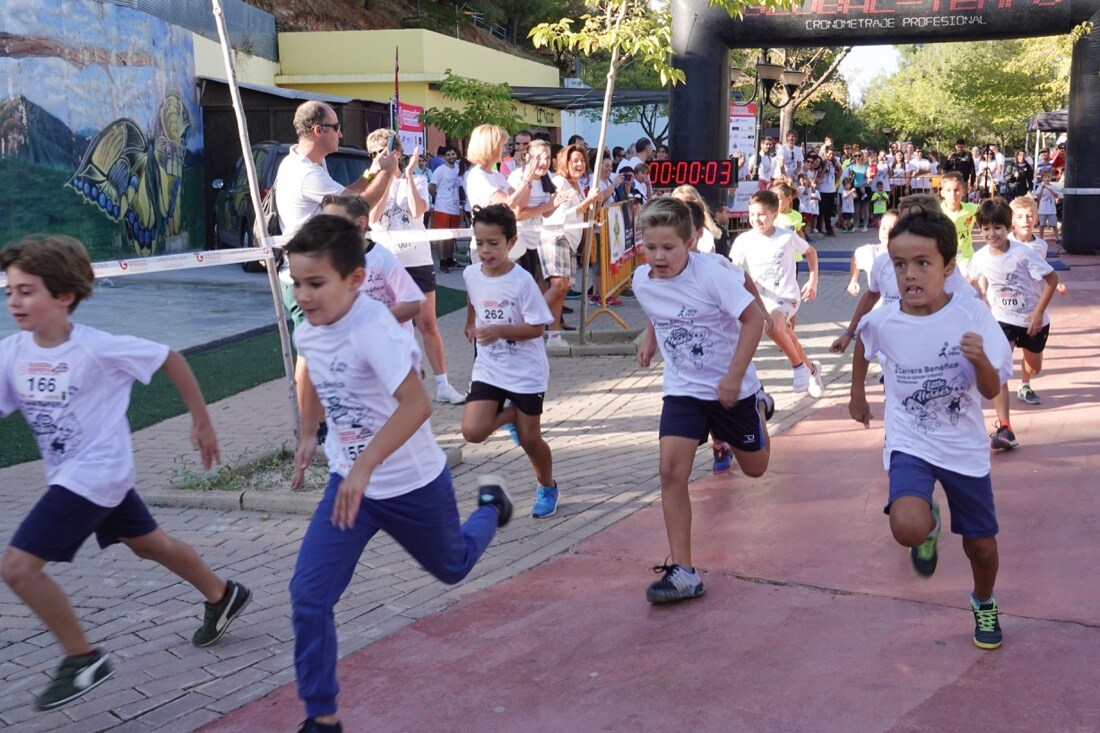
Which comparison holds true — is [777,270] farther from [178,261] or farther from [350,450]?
[350,450]

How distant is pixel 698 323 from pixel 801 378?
426 cm

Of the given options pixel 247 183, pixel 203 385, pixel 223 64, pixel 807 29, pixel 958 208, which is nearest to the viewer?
pixel 958 208

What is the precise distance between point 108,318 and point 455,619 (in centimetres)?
985

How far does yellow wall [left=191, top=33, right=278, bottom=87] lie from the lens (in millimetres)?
22906

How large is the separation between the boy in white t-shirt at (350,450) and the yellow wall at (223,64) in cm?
1713

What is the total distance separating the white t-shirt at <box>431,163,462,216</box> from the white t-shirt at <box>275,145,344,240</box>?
43.9ft

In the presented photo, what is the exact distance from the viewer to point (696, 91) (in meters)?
17.3

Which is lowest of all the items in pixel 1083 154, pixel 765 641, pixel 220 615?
pixel 765 641

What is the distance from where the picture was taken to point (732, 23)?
56.6ft

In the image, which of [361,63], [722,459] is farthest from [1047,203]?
[722,459]

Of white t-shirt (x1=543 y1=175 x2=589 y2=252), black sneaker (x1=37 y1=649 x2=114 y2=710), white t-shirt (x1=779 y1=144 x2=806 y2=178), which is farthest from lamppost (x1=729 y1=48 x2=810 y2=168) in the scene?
black sneaker (x1=37 y1=649 x2=114 y2=710)

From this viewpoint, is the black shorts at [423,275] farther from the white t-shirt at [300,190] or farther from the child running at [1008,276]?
the child running at [1008,276]

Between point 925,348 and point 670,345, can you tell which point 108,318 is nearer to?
point 670,345

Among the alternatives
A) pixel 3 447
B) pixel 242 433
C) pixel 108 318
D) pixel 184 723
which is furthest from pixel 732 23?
pixel 184 723
